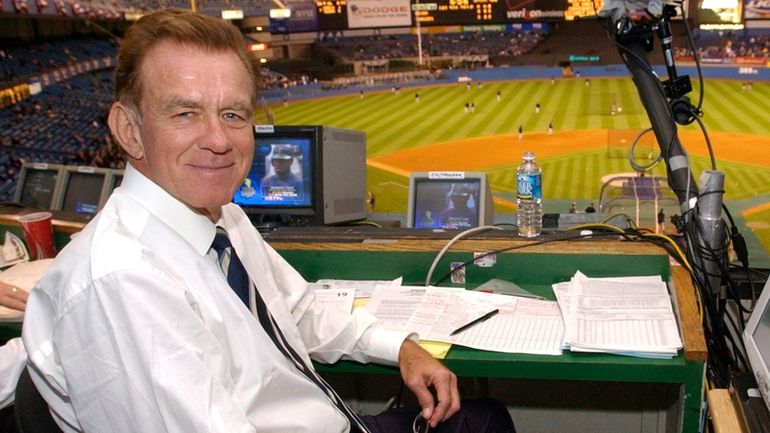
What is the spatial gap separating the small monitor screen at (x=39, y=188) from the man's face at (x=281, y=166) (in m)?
1.56

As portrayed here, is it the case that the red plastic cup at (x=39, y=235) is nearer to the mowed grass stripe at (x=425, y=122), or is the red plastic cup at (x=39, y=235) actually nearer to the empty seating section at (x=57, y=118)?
the empty seating section at (x=57, y=118)

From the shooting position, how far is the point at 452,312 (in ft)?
5.27

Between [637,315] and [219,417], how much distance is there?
1.04 m

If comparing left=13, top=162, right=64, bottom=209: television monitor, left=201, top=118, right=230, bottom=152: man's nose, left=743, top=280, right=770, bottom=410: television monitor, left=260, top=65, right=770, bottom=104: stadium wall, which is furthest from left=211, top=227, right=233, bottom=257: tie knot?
left=260, top=65, right=770, bottom=104: stadium wall

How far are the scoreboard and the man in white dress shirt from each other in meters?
14.7

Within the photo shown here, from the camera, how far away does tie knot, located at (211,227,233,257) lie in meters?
1.11

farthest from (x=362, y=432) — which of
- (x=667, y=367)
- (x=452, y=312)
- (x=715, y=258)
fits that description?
(x=715, y=258)

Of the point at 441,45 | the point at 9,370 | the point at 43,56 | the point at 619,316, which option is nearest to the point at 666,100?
the point at 619,316

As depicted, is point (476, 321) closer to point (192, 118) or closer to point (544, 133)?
point (192, 118)

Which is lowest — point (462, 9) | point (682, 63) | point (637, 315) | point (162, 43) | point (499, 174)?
point (499, 174)

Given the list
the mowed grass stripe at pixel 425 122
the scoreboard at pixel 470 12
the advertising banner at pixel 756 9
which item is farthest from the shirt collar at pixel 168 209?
the scoreboard at pixel 470 12

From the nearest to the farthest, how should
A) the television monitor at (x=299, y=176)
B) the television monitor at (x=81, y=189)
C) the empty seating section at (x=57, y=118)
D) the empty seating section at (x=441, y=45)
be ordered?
1. the television monitor at (x=299, y=176)
2. the television monitor at (x=81, y=189)
3. the empty seating section at (x=57, y=118)
4. the empty seating section at (x=441, y=45)

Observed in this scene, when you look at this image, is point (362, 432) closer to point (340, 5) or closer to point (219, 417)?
point (219, 417)

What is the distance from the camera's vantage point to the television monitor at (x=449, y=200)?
2.38 m
